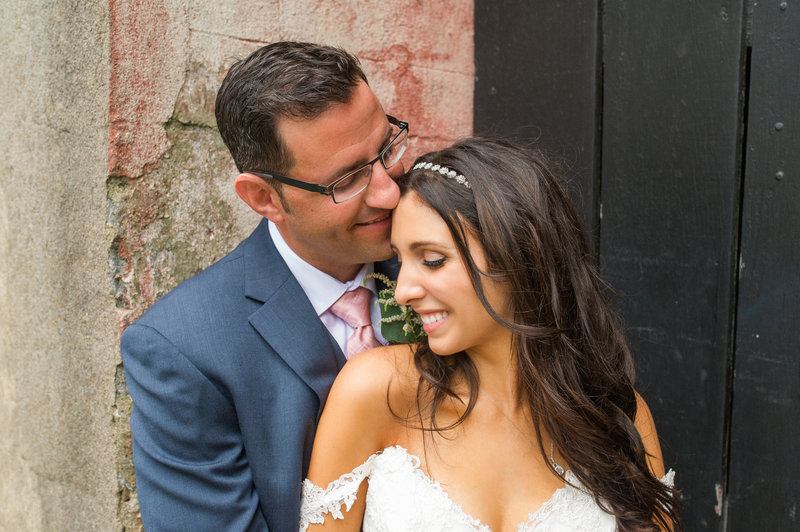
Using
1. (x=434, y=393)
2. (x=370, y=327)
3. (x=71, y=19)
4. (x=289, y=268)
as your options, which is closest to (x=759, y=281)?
(x=434, y=393)

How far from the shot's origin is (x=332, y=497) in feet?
5.57

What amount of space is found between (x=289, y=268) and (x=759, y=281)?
1.36 metres

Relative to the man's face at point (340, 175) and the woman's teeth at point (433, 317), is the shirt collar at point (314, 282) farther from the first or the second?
the woman's teeth at point (433, 317)

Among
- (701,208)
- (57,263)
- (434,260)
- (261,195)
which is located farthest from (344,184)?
(701,208)

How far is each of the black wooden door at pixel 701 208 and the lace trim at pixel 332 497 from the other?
1071 mm

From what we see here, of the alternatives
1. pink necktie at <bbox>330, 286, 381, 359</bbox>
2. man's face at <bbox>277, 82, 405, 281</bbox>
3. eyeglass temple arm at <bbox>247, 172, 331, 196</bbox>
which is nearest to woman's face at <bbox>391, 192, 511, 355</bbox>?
man's face at <bbox>277, 82, 405, 281</bbox>

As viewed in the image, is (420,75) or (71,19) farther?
(420,75)

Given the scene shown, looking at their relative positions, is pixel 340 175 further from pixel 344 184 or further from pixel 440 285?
pixel 440 285

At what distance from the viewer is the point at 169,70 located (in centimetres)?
209

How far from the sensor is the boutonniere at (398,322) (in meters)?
1.83

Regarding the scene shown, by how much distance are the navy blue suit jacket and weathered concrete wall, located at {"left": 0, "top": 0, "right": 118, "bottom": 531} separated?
0.43 metres

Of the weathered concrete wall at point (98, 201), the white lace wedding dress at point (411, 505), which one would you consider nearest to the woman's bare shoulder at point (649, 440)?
the white lace wedding dress at point (411, 505)

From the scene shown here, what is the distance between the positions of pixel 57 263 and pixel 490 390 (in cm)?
139

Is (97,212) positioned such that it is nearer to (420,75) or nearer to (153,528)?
(153,528)
